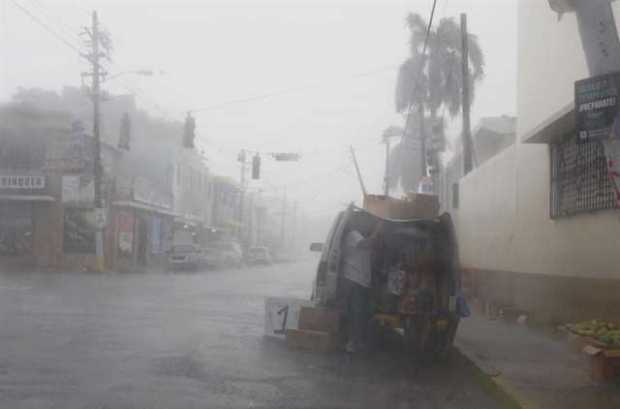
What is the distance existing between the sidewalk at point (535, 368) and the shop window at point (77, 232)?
27.6 m

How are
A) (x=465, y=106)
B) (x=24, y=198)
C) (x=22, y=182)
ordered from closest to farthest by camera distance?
(x=465, y=106)
(x=24, y=198)
(x=22, y=182)

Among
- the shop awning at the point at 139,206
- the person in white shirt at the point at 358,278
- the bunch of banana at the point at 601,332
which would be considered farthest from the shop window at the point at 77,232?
the bunch of banana at the point at 601,332

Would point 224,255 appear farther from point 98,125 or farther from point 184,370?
point 184,370

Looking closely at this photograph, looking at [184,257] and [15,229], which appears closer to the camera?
[15,229]

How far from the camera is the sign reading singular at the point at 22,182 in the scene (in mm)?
37000

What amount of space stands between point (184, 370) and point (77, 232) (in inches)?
1216

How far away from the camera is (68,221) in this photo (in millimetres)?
37906

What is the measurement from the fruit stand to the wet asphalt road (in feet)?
3.85

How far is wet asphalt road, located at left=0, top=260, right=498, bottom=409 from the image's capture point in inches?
282

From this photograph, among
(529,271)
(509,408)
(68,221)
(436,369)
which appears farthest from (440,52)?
(509,408)

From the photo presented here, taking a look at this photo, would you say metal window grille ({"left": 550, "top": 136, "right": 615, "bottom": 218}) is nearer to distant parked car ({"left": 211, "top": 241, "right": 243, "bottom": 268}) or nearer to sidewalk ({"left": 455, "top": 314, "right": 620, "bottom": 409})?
sidewalk ({"left": 455, "top": 314, "right": 620, "bottom": 409})

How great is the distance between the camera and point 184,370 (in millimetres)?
8625

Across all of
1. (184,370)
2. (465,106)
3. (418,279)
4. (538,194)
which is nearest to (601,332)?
(418,279)

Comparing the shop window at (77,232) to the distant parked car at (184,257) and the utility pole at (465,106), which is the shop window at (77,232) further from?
the utility pole at (465,106)
